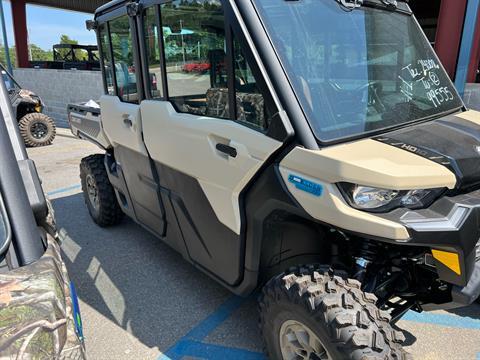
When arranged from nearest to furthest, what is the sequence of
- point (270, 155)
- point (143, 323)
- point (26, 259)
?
point (26, 259)
point (270, 155)
point (143, 323)

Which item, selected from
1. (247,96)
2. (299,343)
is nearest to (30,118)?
(247,96)

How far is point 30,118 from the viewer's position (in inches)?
375

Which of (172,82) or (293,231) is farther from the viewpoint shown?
(172,82)

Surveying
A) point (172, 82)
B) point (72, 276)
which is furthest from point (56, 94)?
point (172, 82)

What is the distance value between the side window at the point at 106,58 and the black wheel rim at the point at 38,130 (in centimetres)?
683

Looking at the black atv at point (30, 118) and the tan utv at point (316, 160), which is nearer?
the tan utv at point (316, 160)

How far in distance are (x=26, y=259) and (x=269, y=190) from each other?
1117 millimetres

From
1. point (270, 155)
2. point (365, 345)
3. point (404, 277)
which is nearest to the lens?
→ point (365, 345)

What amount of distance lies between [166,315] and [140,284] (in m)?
0.53

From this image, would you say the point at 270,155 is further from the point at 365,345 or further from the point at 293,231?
the point at 365,345

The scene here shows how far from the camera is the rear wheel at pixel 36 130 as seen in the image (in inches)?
372

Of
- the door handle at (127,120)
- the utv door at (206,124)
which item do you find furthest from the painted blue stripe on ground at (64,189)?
the utv door at (206,124)

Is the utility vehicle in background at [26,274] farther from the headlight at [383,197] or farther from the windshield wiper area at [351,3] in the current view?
the windshield wiper area at [351,3]

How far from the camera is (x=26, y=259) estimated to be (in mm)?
1347
